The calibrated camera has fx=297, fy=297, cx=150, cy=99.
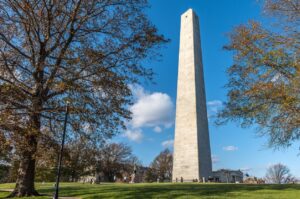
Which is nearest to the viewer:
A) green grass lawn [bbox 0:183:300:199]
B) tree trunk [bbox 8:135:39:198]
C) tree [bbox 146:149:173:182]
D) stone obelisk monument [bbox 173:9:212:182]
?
green grass lawn [bbox 0:183:300:199]

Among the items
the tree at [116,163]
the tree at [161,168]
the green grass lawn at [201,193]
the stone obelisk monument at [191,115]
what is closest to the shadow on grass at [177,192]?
the green grass lawn at [201,193]

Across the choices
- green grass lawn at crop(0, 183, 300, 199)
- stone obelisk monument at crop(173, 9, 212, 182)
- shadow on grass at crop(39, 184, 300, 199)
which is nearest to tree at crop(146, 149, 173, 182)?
stone obelisk monument at crop(173, 9, 212, 182)

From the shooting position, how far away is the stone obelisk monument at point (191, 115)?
34.7 meters

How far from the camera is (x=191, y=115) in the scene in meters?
36.1

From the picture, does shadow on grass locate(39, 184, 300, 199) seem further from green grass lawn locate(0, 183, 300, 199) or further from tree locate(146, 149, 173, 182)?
tree locate(146, 149, 173, 182)

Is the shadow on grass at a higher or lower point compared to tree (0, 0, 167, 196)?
lower

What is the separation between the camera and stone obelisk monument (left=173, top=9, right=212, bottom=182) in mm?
34688

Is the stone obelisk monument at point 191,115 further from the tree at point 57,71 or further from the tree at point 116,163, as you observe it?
the tree at point 116,163

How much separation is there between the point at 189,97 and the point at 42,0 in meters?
24.3

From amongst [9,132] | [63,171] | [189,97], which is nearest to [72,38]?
[9,132]

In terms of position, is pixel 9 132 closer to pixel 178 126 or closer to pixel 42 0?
pixel 42 0

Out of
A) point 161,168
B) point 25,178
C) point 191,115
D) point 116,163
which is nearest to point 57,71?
point 25,178

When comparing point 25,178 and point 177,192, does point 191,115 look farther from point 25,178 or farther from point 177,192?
point 25,178

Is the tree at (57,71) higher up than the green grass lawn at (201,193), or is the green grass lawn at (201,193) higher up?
the tree at (57,71)
